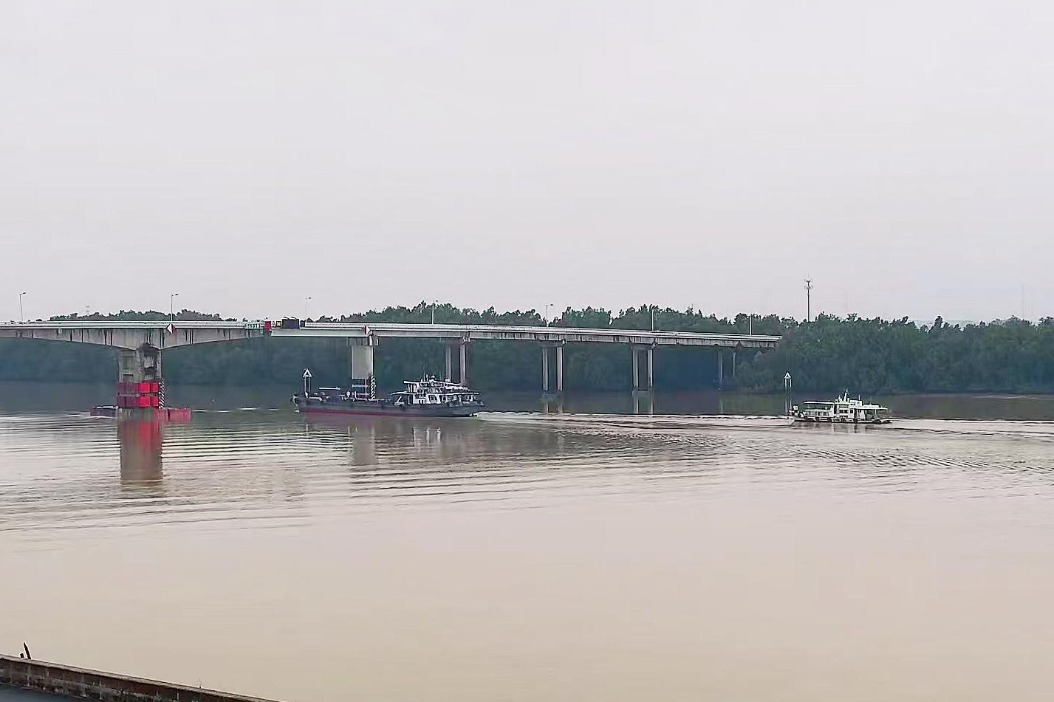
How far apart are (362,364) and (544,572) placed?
400 feet

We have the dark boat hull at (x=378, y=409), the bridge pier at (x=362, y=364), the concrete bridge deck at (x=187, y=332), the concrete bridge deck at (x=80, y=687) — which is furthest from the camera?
the bridge pier at (x=362, y=364)

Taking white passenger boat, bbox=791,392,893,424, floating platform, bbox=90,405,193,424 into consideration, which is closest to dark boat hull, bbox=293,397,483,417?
floating platform, bbox=90,405,193,424

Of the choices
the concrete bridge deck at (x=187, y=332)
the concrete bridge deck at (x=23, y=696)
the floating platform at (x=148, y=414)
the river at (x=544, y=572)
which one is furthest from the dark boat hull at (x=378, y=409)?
the concrete bridge deck at (x=23, y=696)

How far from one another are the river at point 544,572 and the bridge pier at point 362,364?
73.1 m

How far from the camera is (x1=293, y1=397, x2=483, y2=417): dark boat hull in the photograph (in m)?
132

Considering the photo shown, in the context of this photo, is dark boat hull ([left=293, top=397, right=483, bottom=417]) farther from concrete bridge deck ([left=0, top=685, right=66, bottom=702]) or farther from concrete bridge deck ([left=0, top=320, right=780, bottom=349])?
concrete bridge deck ([left=0, top=685, right=66, bottom=702])

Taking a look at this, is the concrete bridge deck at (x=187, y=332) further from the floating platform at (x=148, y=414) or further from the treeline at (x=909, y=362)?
the treeline at (x=909, y=362)

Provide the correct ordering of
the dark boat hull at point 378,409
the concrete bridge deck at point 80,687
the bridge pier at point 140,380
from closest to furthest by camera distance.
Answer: the concrete bridge deck at point 80,687 → the dark boat hull at point 378,409 → the bridge pier at point 140,380

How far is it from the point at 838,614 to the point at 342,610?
13328 millimetres

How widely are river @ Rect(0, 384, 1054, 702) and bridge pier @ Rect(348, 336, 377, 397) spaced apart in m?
73.1

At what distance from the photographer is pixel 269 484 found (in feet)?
219

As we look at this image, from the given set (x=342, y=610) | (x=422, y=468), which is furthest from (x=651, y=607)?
(x=422, y=468)

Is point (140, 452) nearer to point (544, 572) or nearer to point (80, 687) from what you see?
point (544, 572)

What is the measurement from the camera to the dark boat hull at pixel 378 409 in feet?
434
